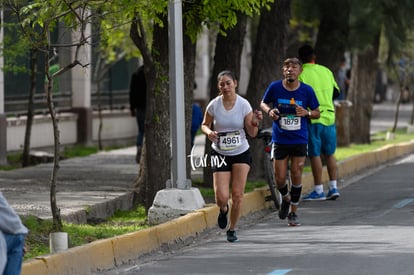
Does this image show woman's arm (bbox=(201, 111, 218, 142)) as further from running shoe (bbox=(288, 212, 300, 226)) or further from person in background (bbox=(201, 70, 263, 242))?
running shoe (bbox=(288, 212, 300, 226))

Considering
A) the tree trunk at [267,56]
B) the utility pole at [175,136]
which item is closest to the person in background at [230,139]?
the utility pole at [175,136]

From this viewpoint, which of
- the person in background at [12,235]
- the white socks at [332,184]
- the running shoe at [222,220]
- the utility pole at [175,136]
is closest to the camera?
→ the person in background at [12,235]

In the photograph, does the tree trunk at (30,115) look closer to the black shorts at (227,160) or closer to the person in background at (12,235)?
the black shorts at (227,160)

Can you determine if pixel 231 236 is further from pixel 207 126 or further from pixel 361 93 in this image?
pixel 361 93

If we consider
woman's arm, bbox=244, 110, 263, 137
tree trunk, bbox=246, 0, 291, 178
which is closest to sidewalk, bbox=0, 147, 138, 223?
tree trunk, bbox=246, 0, 291, 178

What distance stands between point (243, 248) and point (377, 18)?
9793 mm

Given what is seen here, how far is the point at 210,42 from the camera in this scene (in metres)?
35.9

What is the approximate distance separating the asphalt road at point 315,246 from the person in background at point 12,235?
3.53 metres

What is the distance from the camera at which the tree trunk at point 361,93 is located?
2822 centimetres

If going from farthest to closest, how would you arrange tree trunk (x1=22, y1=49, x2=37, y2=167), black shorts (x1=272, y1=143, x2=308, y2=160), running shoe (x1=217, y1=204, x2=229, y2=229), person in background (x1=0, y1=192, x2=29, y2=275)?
tree trunk (x1=22, y1=49, x2=37, y2=167), black shorts (x1=272, y1=143, x2=308, y2=160), running shoe (x1=217, y1=204, x2=229, y2=229), person in background (x1=0, y1=192, x2=29, y2=275)

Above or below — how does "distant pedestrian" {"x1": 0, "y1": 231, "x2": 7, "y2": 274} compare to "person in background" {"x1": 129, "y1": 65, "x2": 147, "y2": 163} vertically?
below

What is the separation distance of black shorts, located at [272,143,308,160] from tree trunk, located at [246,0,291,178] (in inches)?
168

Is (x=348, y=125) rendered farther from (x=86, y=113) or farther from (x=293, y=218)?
(x=293, y=218)

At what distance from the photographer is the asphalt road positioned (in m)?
11.0
